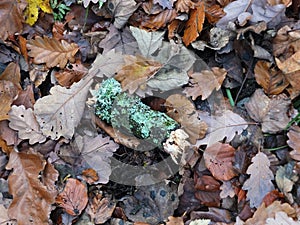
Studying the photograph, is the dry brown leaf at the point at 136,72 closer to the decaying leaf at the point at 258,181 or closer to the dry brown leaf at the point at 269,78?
the dry brown leaf at the point at 269,78

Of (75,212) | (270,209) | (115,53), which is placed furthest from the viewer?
(115,53)

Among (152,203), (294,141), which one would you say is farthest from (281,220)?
(152,203)

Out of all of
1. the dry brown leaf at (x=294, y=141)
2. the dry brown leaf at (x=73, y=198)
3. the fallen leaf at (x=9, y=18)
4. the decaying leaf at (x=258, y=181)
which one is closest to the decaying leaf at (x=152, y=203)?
the dry brown leaf at (x=73, y=198)

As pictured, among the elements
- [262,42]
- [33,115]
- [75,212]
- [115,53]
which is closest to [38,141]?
[33,115]

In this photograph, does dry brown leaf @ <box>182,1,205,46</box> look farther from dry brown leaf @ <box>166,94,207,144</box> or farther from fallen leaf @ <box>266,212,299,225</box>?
fallen leaf @ <box>266,212,299,225</box>

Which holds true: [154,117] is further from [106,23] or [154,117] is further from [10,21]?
[10,21]

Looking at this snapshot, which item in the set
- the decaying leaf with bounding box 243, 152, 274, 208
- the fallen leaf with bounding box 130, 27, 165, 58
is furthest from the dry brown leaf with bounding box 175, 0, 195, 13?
the decaying leaf with bounding box 243, 152, 274, 208
